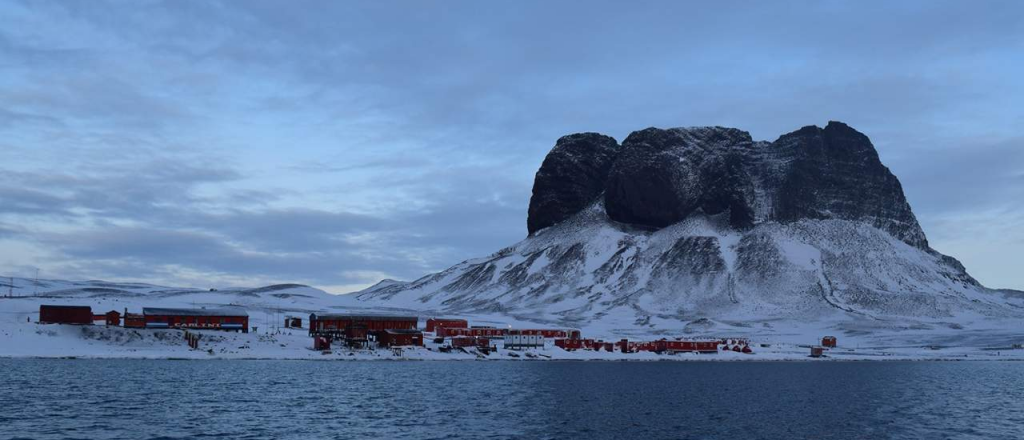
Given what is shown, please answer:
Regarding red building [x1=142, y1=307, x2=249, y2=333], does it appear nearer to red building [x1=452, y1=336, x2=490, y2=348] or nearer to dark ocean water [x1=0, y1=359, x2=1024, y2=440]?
dark ocean water [x1=0, y1=359, x2=1024, y2=440]

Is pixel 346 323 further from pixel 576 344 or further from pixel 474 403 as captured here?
pixel 474 403

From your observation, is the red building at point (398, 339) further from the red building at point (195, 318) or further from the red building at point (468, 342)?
the red building at point (195, 318)

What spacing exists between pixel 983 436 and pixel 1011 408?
998 inches

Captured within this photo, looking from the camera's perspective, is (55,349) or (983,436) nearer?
(983,436)

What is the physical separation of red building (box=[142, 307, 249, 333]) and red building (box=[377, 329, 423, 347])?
81.5 feet

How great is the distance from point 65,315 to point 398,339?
56498 mm

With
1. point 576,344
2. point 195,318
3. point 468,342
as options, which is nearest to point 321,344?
point 195,318

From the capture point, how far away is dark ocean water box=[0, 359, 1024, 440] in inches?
2827

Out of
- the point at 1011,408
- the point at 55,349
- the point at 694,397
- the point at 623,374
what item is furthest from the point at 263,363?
the point at 1011,408

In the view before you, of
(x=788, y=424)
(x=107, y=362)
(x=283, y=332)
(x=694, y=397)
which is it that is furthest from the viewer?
(x=283, y=332)

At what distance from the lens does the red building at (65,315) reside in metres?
159

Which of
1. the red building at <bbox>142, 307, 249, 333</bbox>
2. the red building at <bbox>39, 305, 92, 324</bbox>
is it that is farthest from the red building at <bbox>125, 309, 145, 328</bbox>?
the red building at <bbox>39, 305, 92, 324</bbox>

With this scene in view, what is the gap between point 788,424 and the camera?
8081 centimetres

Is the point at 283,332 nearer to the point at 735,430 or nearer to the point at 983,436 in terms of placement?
the point at 735,430
